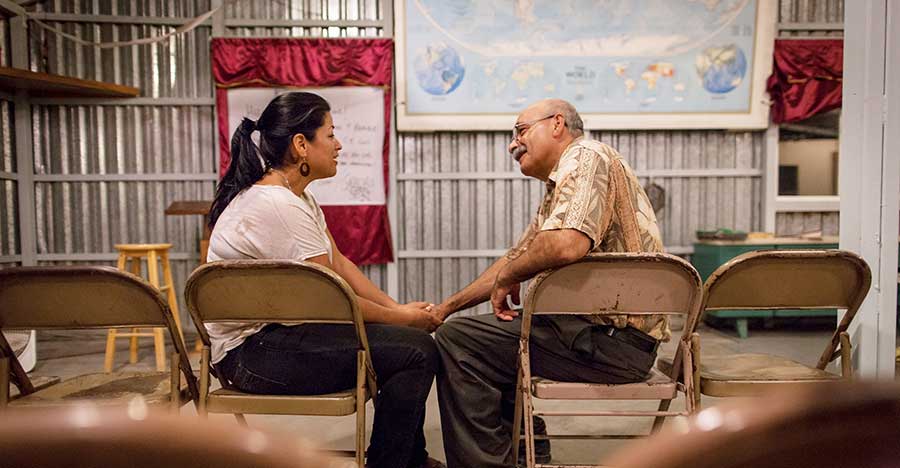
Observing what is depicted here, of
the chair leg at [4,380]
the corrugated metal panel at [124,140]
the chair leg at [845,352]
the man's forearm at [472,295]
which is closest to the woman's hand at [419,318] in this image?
the man's forearm at [472,295]

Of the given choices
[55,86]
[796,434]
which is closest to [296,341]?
[796,434]

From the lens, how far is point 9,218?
5.71 metres

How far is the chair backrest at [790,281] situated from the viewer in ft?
5.92

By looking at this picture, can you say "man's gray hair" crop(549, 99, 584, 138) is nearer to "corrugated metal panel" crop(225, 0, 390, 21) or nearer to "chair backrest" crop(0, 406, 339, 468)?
"chair backrest" crop(0, 406, 339, 468)

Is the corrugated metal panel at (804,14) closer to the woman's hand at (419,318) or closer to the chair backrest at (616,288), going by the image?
the chair backrest at (616,288)

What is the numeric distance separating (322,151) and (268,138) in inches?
8.1

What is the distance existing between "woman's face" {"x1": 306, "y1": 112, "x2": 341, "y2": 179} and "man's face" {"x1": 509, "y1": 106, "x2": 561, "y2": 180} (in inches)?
28.8

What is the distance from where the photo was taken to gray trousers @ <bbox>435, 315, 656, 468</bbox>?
6.57 feet

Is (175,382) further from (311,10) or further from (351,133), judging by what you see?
(311,10)

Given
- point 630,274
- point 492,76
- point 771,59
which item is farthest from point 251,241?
point 771,59

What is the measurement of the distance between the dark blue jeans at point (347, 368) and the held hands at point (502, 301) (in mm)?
292

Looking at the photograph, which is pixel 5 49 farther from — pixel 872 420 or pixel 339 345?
pixel 872 420

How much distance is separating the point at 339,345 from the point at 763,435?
162cm

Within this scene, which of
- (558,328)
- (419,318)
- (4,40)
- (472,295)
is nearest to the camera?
(558,328)
